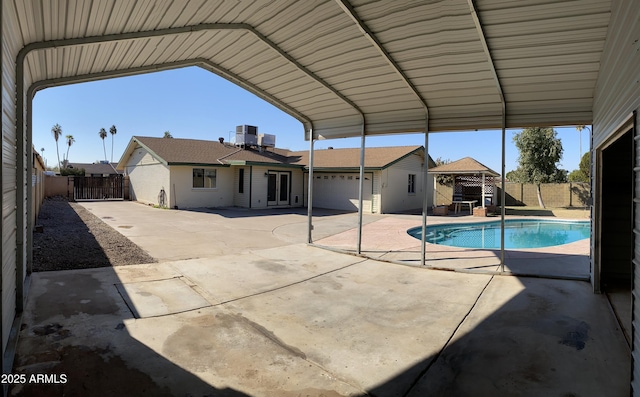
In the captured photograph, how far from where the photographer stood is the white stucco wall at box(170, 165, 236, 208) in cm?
1809

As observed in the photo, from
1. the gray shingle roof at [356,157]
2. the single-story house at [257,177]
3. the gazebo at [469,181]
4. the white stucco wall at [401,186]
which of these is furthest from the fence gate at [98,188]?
the gazebo at [469,181]

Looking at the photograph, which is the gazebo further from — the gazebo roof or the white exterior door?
the white exterior door

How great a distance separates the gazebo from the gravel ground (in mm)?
16421

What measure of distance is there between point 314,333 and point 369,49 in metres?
4.18

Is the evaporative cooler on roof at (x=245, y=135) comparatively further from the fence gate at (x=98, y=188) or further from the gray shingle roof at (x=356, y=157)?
the fence gate at (x=98, y=188)

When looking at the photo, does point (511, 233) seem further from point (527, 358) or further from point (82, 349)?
point (82, 349)

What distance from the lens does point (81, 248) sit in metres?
7.81

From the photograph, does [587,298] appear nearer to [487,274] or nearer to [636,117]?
[487,274]

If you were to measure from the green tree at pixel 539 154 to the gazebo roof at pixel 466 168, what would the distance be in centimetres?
884

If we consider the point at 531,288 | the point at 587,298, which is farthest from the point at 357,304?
the point at 587,298

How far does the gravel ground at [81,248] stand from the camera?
651 cm

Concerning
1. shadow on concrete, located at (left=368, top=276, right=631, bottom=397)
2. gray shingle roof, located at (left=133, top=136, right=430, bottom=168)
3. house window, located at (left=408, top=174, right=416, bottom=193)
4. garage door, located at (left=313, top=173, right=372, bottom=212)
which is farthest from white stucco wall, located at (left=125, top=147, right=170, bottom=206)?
shadow on concrete, located at (left=368, top=276, right=631, bottom=397)

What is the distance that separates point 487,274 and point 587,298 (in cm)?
161

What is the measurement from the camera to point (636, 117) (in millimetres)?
2615
